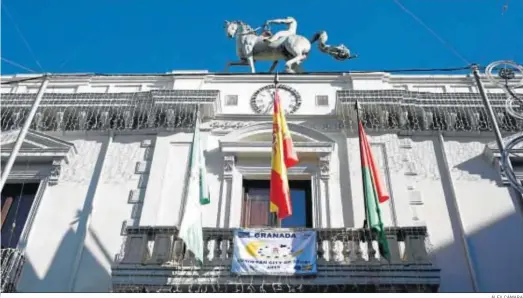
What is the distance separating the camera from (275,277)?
848 centimetres

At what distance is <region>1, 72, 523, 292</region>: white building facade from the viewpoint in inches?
347

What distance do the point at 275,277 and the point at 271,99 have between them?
5.22 m

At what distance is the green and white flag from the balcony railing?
3125 millimetres

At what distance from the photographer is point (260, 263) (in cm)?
875

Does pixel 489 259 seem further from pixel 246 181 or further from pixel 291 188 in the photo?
pixel 246 181

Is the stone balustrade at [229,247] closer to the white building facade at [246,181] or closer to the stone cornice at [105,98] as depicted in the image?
the white building facade at [246,181]

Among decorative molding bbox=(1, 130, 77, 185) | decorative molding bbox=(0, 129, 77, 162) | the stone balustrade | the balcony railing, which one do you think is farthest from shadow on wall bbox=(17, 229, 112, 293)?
decorative molding bbox=(0, 129, 77, 162)

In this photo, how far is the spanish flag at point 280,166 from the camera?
29.7 feet

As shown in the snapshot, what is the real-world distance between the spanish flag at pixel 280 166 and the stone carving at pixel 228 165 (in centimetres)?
142

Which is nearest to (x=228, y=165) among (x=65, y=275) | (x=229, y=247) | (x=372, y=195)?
(x=229, y=247)

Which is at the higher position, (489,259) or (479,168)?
(479,168)

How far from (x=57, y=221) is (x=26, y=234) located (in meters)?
0.57

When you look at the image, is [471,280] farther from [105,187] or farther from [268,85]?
[105,187]

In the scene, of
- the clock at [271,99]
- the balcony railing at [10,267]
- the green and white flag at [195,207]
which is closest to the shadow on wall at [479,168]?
the clock at [271,99]
